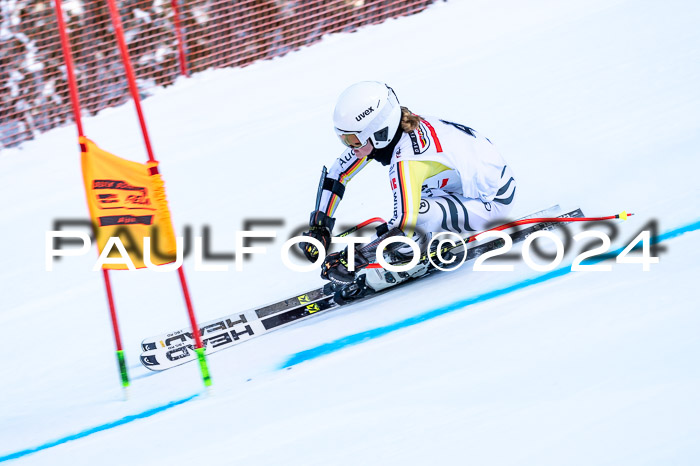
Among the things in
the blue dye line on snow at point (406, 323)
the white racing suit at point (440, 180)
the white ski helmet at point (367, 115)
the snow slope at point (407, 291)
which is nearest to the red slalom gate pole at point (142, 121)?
the snow slope at point (407, 291)

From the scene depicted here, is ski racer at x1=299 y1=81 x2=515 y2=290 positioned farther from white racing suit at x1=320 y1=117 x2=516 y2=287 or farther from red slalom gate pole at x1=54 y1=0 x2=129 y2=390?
red slalom gate pole at x1=54 y1=0 x2=129 y2=390

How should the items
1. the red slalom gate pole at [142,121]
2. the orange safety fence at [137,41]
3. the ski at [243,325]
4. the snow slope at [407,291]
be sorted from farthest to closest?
1. the orange safety fence at [137,41]
2. the ski at [243,325]
3. the red slalom gate pole at [142,121]
4. the snow slope at [407,291]

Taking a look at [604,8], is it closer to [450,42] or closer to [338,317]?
[450,42]

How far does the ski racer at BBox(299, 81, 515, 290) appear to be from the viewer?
374 centimetres

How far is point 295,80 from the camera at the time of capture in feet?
23.7

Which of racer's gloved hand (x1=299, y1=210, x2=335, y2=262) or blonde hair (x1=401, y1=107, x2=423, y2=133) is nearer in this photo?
blonde hair (x1=401, y1=107, x2=423, y2=133)

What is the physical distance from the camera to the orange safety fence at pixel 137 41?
297 inches

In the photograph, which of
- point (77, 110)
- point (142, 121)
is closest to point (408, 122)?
point (142, 121)

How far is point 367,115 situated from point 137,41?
488 cm

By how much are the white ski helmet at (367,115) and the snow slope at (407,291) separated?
946 mm

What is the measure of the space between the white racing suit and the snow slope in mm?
364

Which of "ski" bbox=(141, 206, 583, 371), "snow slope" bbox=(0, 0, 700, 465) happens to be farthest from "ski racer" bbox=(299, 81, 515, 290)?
"snow slope" bbox=(0, 0, 700, 465)

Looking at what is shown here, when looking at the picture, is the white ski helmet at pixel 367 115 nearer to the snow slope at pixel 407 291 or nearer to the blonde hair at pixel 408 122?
the blonde hair at pixel 408 122

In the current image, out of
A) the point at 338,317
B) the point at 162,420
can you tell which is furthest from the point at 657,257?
the point at 162,420
